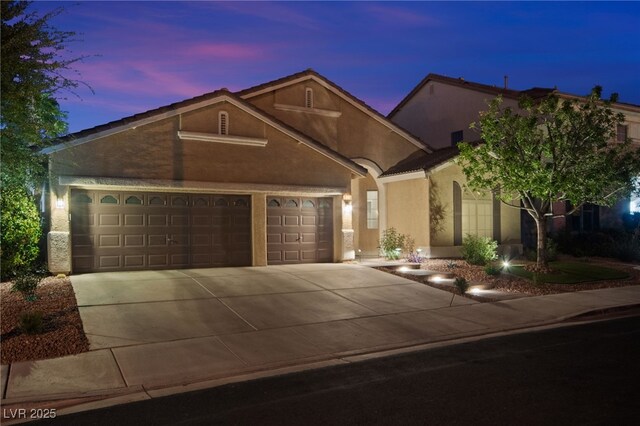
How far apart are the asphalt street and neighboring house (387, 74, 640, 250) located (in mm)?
11359

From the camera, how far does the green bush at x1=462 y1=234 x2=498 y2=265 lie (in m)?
18.5

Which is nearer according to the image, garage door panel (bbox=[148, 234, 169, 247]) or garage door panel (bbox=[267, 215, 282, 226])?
garage door panel (bbox=[148, 234, 169, 247])

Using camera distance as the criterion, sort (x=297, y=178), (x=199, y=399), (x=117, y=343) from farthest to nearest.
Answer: (x=297, y=178), (x=117, y=343), (x=199, y=399)

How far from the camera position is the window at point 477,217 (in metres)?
21.1

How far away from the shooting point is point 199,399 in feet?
21.5

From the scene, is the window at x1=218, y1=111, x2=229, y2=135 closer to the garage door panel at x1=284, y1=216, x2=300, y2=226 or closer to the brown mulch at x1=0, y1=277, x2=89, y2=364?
the garage door panel at x1=284, y1=216, x2=300, y2=226

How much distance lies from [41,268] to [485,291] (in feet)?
37.8

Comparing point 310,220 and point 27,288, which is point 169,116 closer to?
point 310,220

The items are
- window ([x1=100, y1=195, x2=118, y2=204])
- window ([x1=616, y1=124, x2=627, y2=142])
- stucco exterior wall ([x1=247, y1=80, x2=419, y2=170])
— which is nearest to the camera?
window ([x1=100, y1=195, x2=118, y2=204])

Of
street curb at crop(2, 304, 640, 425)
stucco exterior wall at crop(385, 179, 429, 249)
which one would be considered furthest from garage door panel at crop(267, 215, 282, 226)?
street curb at crop(2, 304, 640, 425)

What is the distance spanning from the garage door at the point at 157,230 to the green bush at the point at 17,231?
101cm

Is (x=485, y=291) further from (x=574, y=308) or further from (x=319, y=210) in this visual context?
(x=319, y=210)

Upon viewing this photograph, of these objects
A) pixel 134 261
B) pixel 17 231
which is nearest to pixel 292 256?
pixel 134 261

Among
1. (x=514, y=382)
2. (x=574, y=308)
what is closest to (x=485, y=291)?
(x=574, y=308)
